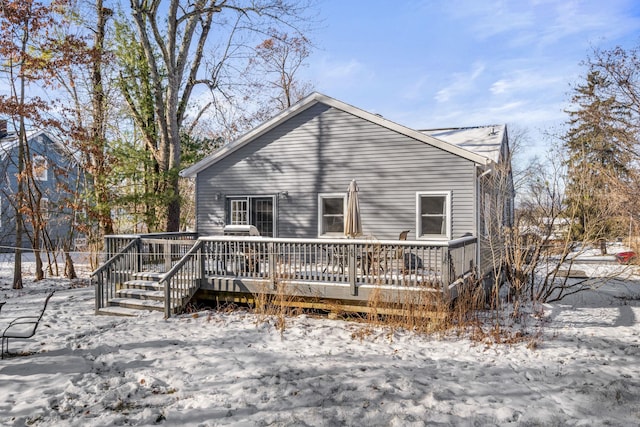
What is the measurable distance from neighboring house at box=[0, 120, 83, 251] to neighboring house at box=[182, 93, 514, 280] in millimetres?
4993

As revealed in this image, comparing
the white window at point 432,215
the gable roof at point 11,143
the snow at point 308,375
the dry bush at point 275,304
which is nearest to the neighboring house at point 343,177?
the white window at point 432,215

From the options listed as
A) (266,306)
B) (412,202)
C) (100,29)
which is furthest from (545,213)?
(100,29)

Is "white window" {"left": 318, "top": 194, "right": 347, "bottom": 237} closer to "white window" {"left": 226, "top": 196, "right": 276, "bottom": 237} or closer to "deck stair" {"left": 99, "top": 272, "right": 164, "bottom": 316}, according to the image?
"white window" {"left": 226, "top": 196, "right": 276, "bottom": 237}

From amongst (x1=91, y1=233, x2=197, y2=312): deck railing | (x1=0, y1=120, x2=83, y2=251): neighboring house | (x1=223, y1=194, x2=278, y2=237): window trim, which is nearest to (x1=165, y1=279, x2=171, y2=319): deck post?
(x1=91, y1=233, x2=197, y2=312): deck railing

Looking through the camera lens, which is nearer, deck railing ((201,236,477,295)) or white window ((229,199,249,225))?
deck railing ((201,236,477,295))

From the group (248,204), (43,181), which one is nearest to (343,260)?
(248,204)

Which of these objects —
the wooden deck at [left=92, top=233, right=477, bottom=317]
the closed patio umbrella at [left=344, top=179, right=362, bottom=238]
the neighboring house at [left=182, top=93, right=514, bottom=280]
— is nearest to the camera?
the wooden deck at [left=92, top=233, right=477, bottom=317]

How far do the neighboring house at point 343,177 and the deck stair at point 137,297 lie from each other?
3.81m

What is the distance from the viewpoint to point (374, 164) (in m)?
11.2

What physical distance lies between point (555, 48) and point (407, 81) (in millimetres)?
6980

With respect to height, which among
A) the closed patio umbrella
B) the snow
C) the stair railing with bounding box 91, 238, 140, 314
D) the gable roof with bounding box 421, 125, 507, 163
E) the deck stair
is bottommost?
the snow

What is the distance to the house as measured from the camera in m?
8.62

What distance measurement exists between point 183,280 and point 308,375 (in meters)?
4.33

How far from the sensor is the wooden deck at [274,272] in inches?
290
